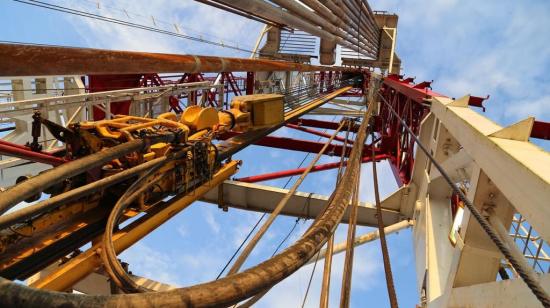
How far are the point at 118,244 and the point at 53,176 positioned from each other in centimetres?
112

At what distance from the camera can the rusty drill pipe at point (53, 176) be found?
1.49m

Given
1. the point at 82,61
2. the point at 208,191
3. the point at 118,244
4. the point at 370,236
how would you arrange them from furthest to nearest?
the point at 370,236 → the point at 208,191 → the point at 118,244 → the point at 82,61

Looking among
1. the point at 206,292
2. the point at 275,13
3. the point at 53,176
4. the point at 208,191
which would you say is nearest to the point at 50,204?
the point at 53,176

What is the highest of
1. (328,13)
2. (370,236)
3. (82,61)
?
(328,13)

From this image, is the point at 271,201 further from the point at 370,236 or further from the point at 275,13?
the point at 275,13

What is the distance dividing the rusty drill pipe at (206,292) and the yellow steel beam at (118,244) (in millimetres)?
1444

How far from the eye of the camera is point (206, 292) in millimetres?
1165

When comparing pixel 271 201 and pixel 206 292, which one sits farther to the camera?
pixel 271 201

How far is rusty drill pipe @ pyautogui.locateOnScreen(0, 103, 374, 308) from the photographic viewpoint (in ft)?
3.24

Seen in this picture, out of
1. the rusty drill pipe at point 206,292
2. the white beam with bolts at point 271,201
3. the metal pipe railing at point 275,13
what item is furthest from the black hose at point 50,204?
the white beam with bolts at point 271,201

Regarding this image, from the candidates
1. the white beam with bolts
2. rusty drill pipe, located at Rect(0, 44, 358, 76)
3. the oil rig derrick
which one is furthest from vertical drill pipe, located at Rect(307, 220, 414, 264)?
rusty drill pipe, located at Rect(0, 44, 358, 76)

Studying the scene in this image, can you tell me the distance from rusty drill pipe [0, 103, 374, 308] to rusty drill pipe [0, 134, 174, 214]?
1.76 feet

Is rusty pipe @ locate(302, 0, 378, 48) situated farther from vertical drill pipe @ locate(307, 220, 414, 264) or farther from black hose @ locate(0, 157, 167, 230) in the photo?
black hose @ locate(0, 157, 167, 230)

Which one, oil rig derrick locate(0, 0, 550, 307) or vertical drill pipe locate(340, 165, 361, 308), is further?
vertical drill pipe locate(340, 165, 361, 308)
